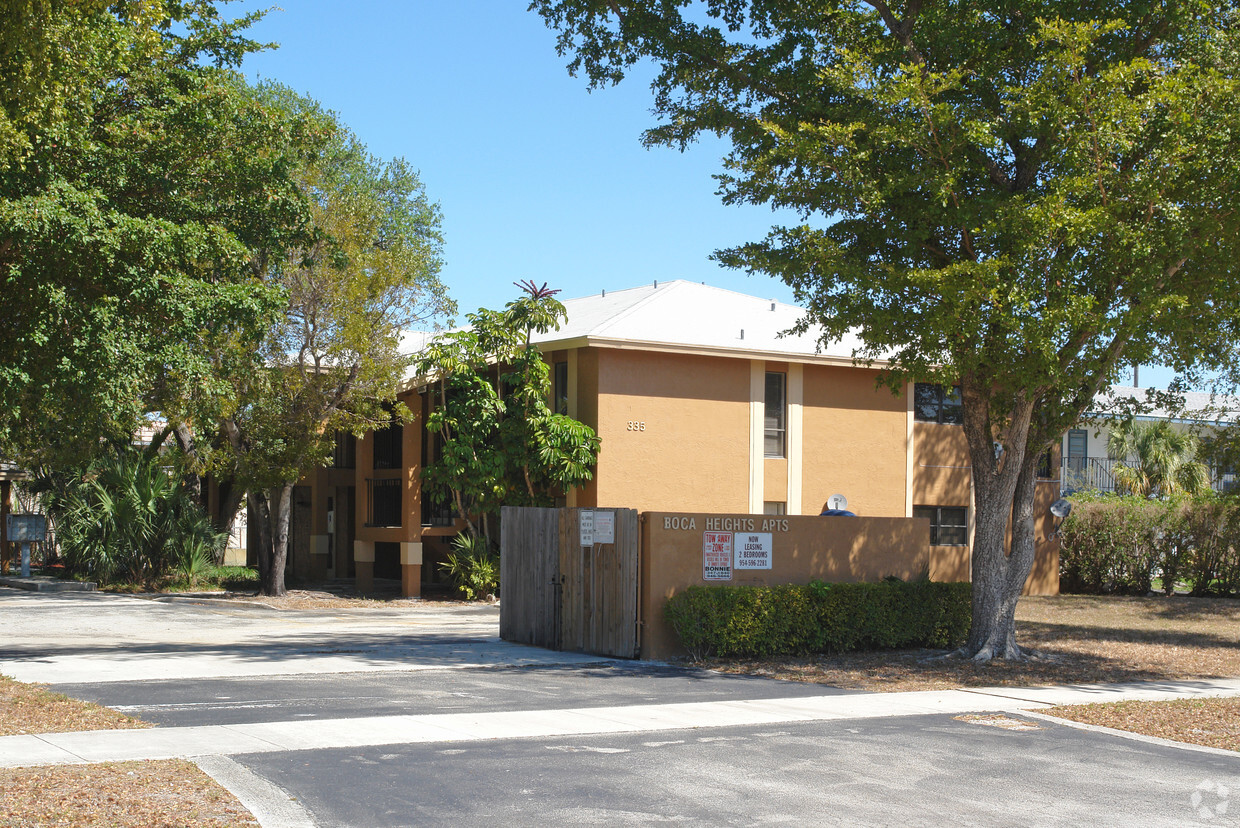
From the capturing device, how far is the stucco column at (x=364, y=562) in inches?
1136

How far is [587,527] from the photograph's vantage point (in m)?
15.9

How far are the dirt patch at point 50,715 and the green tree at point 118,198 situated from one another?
124 inches

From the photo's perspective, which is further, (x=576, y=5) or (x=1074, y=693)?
(x=576, y=5)

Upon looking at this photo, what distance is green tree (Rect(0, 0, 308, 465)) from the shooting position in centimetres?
1137

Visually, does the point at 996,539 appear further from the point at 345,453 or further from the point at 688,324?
the point at 345,453

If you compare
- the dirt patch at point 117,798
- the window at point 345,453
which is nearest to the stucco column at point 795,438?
the window at point 345,453

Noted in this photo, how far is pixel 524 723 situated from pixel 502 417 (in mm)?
15785

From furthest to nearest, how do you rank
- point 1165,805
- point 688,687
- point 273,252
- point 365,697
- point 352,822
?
point 273,252 → point 688,687 → point 365,697 → point 1165,805 → point 352,822

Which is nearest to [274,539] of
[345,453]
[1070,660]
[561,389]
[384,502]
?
[384,502]

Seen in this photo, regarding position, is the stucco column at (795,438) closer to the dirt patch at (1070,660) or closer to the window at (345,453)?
the dirt patch at (1070,660)

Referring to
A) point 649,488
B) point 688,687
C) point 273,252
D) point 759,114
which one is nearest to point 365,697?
point 688,687

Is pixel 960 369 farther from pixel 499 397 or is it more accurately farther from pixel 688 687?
pixel 499 397

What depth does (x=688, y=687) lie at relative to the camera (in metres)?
13.0

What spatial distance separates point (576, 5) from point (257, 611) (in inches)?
534
